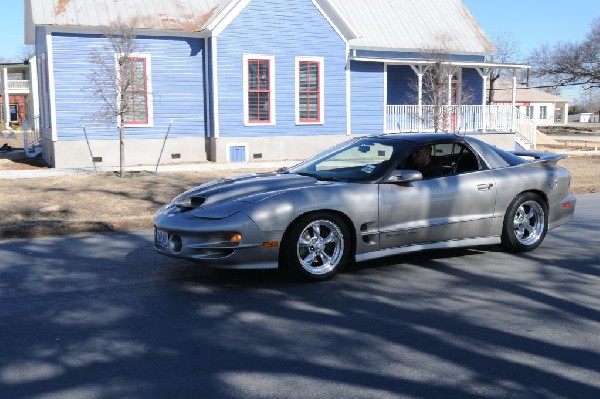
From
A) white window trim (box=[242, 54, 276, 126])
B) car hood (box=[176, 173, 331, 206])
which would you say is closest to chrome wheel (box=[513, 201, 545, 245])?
car hood (box=[176, 173, 331, 206])

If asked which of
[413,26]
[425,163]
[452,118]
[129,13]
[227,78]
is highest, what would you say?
[413,26]

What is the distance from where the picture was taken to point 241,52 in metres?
21.3

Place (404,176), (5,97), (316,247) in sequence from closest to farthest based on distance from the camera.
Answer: (316,247) → (404,176) → (5,97)

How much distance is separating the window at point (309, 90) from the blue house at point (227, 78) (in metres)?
0.03

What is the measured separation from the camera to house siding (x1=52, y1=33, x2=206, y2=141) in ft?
63.8

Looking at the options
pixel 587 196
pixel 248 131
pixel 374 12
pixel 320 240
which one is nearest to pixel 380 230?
pixel 320 240

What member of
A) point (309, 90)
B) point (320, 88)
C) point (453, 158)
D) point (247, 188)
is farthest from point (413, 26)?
point (247, 188)

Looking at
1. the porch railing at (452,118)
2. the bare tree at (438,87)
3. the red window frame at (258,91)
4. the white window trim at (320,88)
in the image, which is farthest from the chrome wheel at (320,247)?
the porch railing at (452,118)

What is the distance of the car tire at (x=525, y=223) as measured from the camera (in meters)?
7.89

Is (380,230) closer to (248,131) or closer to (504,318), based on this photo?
(504,318)

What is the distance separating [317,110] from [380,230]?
1631 cm

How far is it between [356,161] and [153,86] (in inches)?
556

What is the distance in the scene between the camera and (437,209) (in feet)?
24.0

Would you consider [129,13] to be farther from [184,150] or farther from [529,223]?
[529,223]
